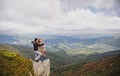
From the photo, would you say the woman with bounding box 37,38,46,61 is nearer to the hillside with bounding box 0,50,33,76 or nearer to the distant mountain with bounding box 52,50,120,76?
the hillside with bounding box 0,50,33,76

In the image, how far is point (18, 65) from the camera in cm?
2819

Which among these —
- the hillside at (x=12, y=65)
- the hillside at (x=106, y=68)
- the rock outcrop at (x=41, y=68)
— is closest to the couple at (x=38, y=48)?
the rock outcrop at (x=41, y=68)

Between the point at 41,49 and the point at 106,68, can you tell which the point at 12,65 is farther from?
the point at 106,68

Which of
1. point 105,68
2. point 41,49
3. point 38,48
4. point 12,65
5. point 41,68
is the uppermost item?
point 38,48

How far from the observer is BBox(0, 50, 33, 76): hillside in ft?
89.0

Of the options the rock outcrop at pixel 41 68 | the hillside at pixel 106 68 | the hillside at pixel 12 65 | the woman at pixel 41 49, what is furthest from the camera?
the hillside at pixel 106 68

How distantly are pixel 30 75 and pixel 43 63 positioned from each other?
5.36 m

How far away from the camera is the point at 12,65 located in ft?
90.7

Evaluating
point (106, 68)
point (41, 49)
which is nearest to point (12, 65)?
point (41, 49)

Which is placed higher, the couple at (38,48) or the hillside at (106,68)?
the couple at (38,48)

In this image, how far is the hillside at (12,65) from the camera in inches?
1068

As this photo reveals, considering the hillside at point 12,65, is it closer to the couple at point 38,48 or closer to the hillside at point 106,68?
the couple at point 38,48

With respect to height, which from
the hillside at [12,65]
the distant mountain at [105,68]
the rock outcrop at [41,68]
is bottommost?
the distant mountain at [105,68]

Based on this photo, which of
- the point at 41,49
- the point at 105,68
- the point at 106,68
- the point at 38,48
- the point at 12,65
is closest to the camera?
the point at 12,65
